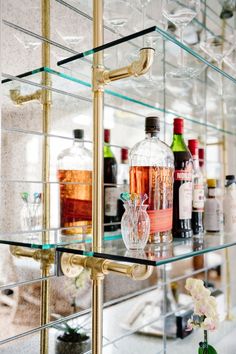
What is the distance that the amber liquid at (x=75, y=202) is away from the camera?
0.96 meters

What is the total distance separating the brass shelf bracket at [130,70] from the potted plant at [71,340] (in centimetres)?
62

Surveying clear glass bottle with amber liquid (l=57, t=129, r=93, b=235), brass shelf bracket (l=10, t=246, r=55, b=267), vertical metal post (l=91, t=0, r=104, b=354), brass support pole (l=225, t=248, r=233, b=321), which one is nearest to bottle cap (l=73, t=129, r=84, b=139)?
clear glass bottle with amber liquid (l=57, t=129, r=93, b=235)

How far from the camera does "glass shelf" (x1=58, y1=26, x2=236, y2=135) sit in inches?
33.7

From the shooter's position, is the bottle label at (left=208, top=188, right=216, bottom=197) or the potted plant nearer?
the potted plant

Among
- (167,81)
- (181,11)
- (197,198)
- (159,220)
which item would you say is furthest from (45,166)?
(167,81)

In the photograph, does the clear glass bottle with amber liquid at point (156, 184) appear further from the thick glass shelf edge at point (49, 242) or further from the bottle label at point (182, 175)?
the thick glass shelf edge at point (49, 242)

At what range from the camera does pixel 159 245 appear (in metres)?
0.81

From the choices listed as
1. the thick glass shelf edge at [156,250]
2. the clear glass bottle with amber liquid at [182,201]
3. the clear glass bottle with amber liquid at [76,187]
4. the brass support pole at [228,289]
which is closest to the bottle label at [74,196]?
the clear glass bottle with amber liquid at [76,187]

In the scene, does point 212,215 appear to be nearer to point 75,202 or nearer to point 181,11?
point 75,202

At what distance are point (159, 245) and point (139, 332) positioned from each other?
2.11 feet

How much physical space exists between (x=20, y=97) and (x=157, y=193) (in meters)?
0.39

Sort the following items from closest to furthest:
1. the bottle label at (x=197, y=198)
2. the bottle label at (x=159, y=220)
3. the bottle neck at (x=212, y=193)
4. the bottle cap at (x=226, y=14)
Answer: the bottle label at (x=159, y=220), the bottle label at (x=197, y=198), the bottle neck at (x=212, y=193), the bottle cap at (x=226, y=14)

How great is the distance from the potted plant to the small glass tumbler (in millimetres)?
369

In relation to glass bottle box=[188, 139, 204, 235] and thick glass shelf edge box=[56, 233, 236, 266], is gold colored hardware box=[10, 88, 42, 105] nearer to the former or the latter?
thick glass shelf edge box=[56, 233, 236, 266]
